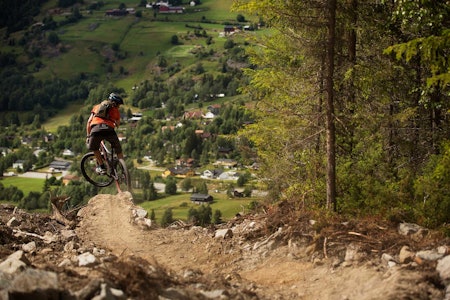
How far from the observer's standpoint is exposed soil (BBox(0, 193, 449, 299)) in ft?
26.4

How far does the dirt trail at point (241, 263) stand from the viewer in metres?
8.48

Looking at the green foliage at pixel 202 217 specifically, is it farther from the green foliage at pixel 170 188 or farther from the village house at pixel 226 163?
the village house at pixel 226 163

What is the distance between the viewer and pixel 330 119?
1139cm

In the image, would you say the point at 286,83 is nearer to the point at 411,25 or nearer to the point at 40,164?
the point at 411,25

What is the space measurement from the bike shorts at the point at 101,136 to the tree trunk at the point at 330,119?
5806 millimetres

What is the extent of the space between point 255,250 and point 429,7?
615cm

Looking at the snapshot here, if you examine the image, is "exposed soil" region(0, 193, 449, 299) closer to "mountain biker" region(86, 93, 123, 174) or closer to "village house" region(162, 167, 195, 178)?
"mountain biker" region(86, 93, 123, 174)

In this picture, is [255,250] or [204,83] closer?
[255,250]

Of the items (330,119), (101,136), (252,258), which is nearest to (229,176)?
(101,136)

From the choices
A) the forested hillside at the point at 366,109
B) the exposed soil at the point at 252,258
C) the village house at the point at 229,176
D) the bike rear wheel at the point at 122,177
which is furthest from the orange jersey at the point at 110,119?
the village house at the point at 229,176

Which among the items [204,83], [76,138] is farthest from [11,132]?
[204,83]

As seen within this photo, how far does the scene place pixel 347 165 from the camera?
1226cm

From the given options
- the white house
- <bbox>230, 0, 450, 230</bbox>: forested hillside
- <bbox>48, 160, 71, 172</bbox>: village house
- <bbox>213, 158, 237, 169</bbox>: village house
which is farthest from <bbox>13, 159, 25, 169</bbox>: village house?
<bbox>230, 0, 450, 230</bbox>: forested hillside

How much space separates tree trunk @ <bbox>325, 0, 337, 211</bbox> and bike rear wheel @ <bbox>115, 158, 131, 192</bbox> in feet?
19.4
